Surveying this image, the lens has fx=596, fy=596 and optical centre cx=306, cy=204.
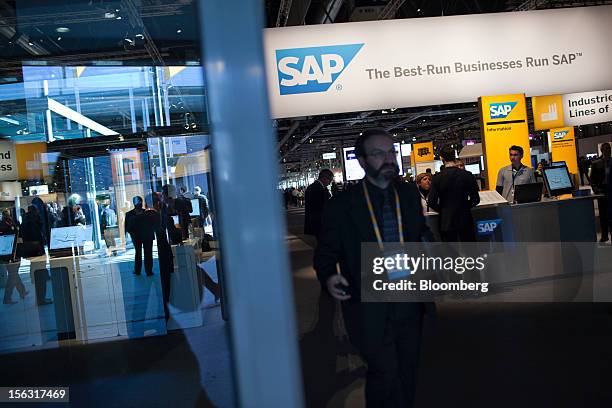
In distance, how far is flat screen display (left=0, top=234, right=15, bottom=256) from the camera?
633 cm

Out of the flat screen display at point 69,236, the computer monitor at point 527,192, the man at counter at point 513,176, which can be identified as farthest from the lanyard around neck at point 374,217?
the flat screen display at point 69,236

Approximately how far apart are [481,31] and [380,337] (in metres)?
5.85

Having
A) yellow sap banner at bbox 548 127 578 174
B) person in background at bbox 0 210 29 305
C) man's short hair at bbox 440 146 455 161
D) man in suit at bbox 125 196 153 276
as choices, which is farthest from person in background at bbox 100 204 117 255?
yellow sap banner at bbox 548 127 578 174

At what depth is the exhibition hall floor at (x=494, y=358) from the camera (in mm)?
3404

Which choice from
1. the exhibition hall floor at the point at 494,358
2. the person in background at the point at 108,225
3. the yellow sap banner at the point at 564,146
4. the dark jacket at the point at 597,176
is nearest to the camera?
the exhibition hall floor at the point at 494,358

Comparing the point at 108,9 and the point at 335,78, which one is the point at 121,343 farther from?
the point at 108,9

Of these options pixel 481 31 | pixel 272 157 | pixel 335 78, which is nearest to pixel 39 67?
pixel 335 78

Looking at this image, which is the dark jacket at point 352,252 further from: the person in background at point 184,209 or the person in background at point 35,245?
the person in background at point 35,245

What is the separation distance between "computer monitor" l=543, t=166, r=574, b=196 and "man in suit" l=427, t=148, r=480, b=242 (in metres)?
1.27

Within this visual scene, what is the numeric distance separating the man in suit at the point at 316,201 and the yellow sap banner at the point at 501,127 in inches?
101

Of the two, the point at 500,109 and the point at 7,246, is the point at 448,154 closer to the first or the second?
the point at 500,109

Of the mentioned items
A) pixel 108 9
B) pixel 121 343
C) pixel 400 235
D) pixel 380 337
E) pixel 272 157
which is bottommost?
pixel 121 343

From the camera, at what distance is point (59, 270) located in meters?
6.31

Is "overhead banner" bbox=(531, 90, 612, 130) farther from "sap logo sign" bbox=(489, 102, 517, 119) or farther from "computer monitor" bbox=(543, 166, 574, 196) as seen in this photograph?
"computer monitor" bbox=(543, 166, 574, 196)
